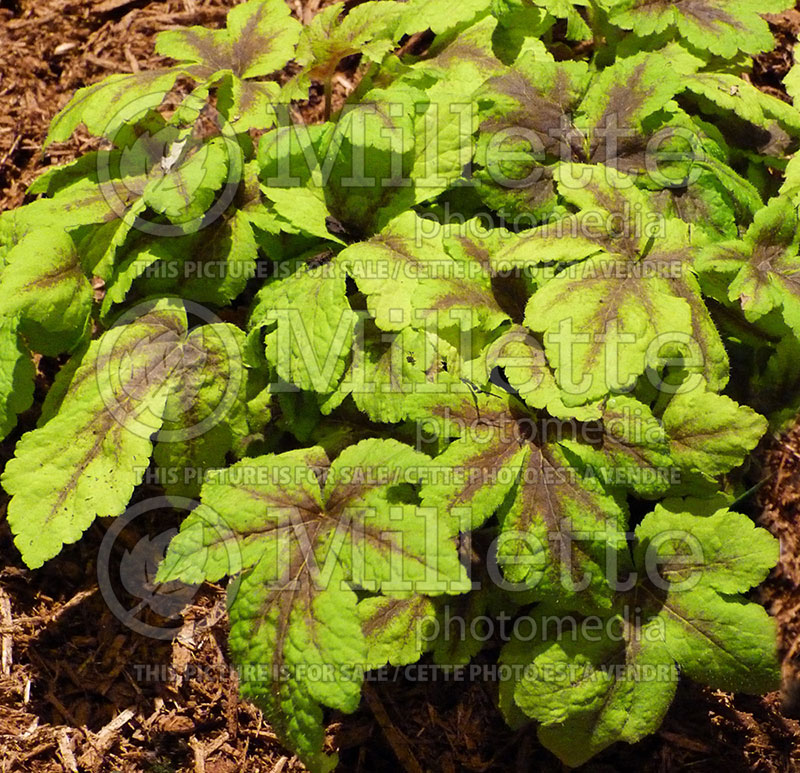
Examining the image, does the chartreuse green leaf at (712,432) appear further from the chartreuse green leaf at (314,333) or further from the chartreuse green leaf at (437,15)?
the chartreuse green leaf at (437,15)

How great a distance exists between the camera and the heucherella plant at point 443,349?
2115 mm

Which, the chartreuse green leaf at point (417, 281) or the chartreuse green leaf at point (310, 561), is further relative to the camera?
the chartreuse green leaf at point (417, 281)

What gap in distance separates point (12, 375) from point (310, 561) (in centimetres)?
111

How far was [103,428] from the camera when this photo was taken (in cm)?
249

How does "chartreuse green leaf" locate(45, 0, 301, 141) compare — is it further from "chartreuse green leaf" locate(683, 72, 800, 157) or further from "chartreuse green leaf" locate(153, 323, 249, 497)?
"chartreuse green leaf" locate(683, 72, 800, 157)

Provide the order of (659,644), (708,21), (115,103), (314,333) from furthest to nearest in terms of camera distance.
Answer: (708,21)
(115,103)
(314,333)
(659,644)

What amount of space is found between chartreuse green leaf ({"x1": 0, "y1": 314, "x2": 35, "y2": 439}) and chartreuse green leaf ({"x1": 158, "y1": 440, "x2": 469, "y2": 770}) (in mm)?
732

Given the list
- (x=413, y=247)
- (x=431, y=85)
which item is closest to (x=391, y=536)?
(x=413, y=247)

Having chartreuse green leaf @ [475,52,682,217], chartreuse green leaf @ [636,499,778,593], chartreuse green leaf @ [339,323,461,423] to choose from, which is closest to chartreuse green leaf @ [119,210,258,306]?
chartreuse green leaf @ [339,323,461,423]


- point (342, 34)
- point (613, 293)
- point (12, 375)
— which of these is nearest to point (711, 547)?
point (613, 293)

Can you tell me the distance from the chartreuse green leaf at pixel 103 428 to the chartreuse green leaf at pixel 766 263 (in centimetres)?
140

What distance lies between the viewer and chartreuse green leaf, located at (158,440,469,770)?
2.02 m

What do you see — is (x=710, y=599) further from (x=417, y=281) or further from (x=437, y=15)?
(x=437, y=15)

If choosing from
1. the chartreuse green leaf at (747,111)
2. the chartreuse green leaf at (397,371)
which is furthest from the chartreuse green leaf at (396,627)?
the chartreuse green leaf at (747,111)
